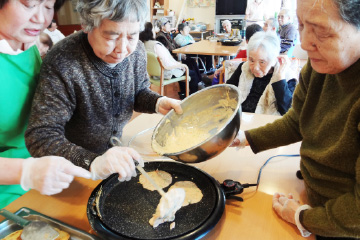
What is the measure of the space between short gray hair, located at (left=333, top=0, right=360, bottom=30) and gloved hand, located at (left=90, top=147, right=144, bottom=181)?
2.26 feet

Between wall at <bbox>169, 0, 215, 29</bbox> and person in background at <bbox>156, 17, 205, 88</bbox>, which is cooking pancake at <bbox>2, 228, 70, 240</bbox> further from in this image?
wall at <bbox>169, 0, 215, 29</bbox>

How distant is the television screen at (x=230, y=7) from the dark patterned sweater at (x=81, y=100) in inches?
268

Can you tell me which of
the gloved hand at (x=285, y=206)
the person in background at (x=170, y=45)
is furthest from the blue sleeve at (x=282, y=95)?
the person in background at (x=170, y=45)

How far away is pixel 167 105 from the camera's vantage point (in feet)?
4.17

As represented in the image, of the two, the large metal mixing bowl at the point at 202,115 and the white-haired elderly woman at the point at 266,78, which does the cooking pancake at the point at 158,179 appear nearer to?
the large metal mixing bowl at the point at 202,115

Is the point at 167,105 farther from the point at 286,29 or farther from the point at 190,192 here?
the point at 286,29

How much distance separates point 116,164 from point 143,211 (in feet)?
0.58

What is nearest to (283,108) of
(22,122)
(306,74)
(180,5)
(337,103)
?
(306,74)

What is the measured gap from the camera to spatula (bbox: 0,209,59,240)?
2.43 ft

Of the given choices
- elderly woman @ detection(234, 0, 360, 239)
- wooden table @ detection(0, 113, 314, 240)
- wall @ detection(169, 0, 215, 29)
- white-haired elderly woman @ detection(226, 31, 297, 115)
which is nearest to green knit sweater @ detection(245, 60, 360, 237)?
elderly woman @ detection(234, 0, 360, 239)

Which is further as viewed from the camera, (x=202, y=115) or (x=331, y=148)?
(x=202, y=115)

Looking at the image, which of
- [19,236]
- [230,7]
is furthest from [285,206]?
[230,7]

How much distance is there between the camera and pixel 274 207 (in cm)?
91

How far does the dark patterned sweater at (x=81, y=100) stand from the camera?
93 cm
